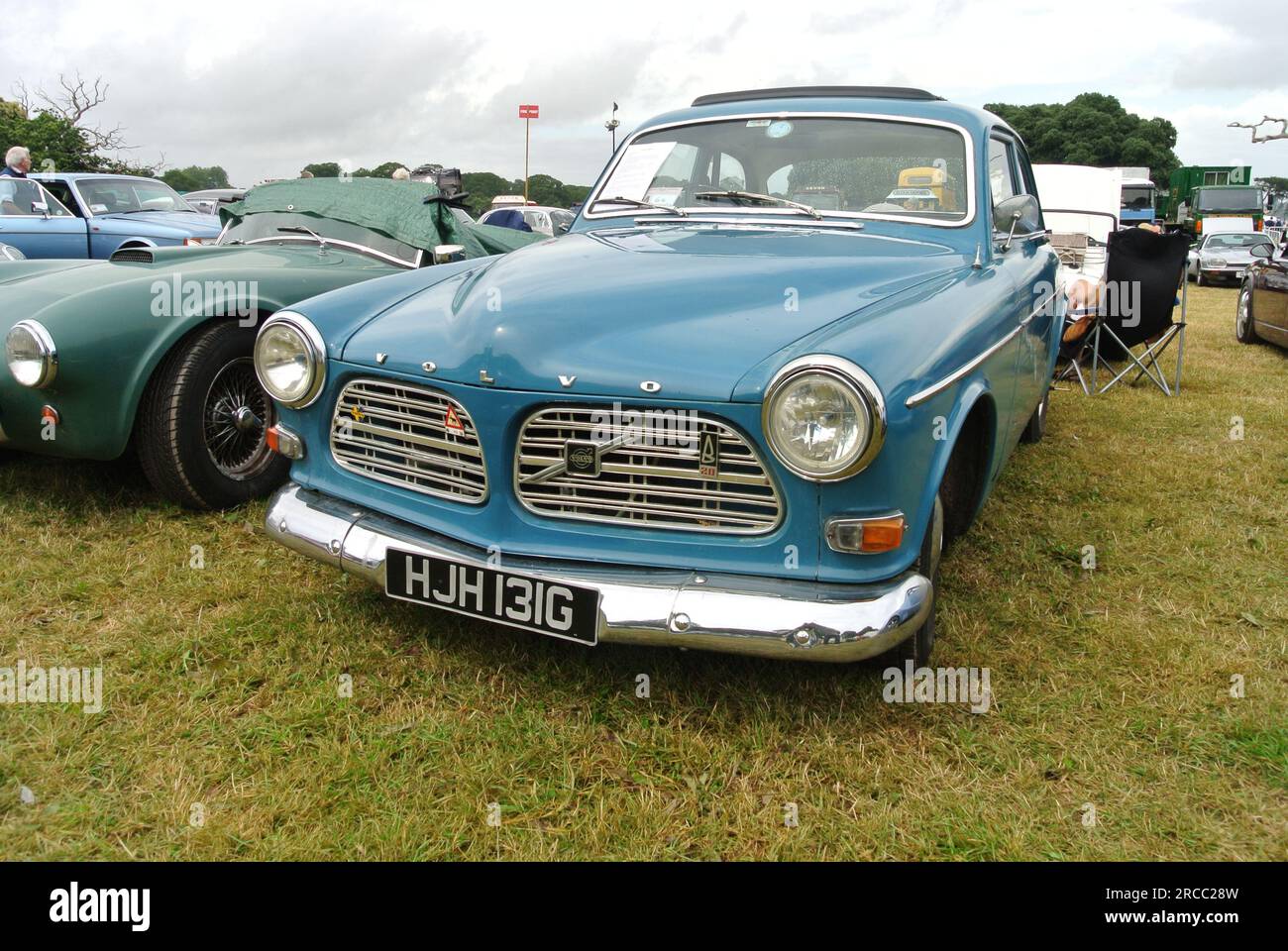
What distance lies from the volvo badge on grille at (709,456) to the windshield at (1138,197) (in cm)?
3123

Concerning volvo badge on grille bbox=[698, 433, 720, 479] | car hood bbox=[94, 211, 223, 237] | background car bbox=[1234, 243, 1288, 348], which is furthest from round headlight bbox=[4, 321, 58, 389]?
background car bbox=[1234, 243, 1288, 348]

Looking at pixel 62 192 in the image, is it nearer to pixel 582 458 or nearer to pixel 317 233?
pixel 317 233

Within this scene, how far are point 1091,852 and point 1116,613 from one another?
4.38 ft

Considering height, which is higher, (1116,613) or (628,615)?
(628,615)

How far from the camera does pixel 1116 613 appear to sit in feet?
10.6

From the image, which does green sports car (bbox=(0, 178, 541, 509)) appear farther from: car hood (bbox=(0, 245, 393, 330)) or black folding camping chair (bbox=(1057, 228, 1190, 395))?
black folding camping chair (bbox=(1057, 228, 1190, 395))

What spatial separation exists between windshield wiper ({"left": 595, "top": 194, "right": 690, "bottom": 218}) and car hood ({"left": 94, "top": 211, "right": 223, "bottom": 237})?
7.66 m

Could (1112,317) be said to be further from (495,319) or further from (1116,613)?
(495,319)

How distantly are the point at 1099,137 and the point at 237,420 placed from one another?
66.5 meters

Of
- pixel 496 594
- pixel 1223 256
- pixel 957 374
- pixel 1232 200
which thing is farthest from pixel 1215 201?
pixel 496 594

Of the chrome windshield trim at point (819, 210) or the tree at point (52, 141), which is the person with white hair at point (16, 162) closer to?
the chrome windshield trim at point (819, 210)

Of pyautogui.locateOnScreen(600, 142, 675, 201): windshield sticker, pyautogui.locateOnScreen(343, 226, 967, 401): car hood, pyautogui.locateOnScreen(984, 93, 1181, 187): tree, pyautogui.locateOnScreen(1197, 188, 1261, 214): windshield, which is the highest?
pyautogui.locateOnScreen(984, 93, 1181, 187): tree

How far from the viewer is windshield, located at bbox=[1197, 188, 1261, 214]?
25.3 meters

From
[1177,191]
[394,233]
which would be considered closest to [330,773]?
[394,233]
